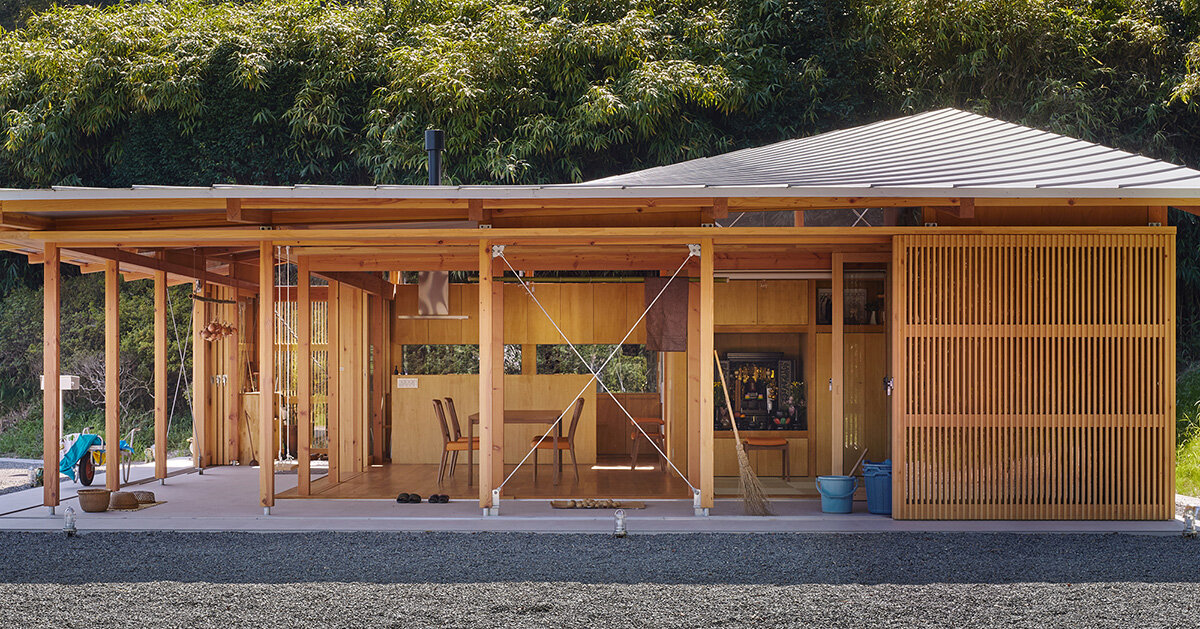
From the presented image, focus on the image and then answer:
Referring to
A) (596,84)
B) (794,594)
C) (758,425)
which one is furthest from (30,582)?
(596,84)

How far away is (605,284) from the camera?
11.8 meters

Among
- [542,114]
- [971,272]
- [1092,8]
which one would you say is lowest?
[971,272]

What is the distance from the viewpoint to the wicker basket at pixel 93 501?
7.94 meters

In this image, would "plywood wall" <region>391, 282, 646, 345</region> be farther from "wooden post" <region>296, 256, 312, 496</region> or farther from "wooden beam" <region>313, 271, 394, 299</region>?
"wooden post" <region>296, 256, 312, 496</region>

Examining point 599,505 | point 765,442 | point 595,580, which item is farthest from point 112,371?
point 765,442

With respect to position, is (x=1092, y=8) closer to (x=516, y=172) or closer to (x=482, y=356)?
(x=516, y=172)

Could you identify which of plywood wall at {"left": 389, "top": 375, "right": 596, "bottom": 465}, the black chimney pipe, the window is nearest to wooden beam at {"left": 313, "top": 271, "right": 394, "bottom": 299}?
plywood wall at {"left": 389, "top": 375, "right": 596, "bottom": 465}

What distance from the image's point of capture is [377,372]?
11.7 meters

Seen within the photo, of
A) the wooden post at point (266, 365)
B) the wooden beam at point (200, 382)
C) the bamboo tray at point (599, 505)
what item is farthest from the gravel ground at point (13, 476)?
the bamboo tray at point (599, 505)

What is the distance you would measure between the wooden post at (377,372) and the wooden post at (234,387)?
1530 millimetres

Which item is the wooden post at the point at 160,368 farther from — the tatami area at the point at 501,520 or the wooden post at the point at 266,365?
the wooden post at the point at 266,365

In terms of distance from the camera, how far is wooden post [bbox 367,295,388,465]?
11.6 metres

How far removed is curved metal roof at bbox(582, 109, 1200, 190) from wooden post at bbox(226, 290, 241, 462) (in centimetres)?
541

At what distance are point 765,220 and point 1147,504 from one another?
421cm
